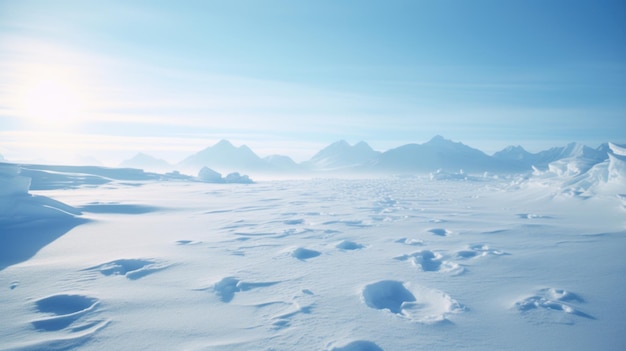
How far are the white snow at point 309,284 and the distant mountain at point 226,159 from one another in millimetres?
144883

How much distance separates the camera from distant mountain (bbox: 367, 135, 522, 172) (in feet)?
408

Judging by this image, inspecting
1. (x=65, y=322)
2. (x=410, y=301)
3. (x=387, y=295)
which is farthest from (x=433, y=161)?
(x=65, y=322)

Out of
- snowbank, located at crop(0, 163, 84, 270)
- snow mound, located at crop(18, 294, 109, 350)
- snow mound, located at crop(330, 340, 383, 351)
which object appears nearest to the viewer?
snow mound, located at crop(330, 340, 383, 351)

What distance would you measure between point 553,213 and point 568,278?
→ 9.17 metres

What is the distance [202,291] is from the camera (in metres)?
5.79

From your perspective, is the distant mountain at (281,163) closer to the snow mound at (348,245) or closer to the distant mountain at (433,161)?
the distant mountain at (433,161)

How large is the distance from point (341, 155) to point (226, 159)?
198 ft

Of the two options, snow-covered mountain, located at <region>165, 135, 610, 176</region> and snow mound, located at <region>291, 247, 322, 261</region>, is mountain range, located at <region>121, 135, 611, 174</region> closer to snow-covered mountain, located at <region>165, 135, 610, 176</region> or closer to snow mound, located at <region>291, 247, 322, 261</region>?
snow-covered mountain, located at <region>165, 135, 610, 176</region>

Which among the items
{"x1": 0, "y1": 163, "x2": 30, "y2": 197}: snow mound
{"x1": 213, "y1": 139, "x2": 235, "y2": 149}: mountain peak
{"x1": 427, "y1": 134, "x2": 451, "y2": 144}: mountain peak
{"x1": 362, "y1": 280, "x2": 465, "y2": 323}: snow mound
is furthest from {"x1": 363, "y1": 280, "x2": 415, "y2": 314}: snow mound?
{"x1": 213, "y1": 139, "x2": 235, "y2": 149}: mountain peak

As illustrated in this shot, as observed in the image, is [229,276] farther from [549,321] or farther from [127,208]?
[127,208]

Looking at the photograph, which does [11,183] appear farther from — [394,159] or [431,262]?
→ [394,159]

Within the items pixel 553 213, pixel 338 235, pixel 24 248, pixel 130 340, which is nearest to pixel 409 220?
pixel 338 235

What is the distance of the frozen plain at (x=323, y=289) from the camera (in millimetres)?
4242

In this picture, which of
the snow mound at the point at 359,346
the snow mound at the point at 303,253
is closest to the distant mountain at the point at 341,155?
the snow mound at the point at 303,253
